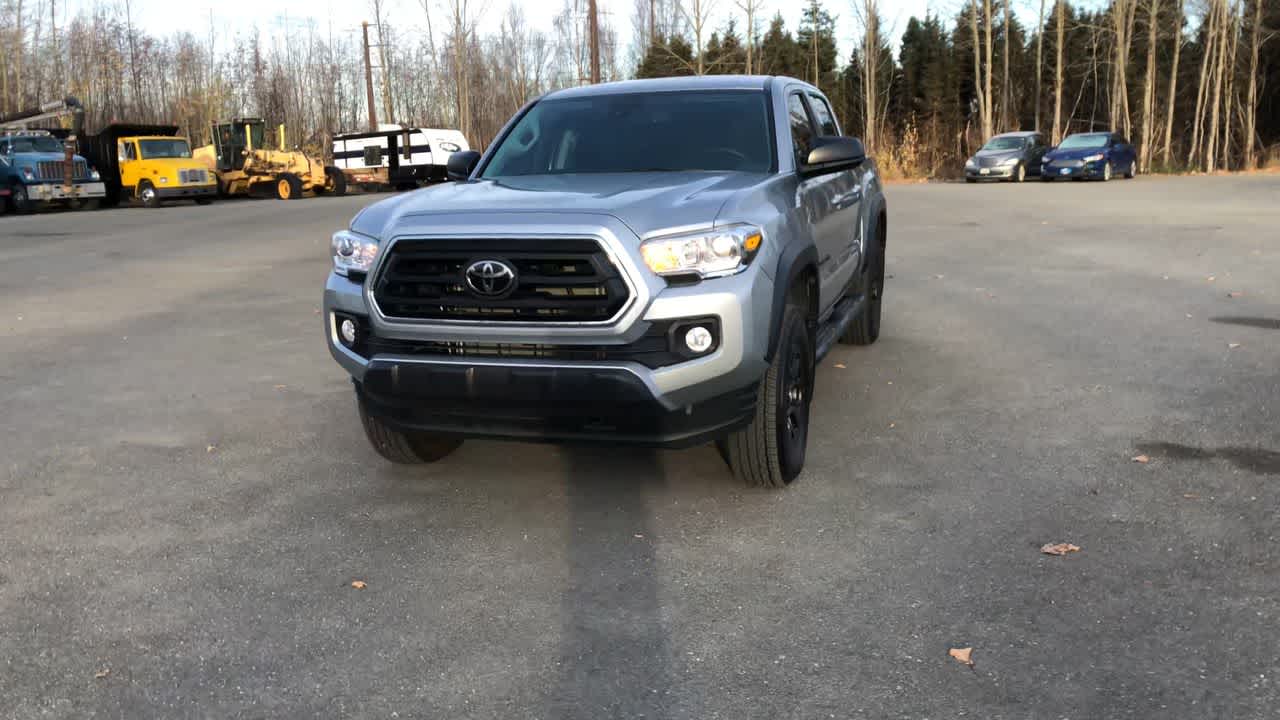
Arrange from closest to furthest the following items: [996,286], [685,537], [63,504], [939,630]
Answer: [939,630] → [685,537] → [63,504] → [996,286]

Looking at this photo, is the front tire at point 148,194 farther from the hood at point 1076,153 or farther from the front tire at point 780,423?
the front tire at point 780,423

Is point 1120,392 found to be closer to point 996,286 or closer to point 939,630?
point 939,630

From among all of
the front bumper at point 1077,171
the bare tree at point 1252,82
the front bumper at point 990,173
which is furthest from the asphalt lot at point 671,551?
the bare tree at point 1252,82

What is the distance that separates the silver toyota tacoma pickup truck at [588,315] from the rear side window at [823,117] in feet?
6.95

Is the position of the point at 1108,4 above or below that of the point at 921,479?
above

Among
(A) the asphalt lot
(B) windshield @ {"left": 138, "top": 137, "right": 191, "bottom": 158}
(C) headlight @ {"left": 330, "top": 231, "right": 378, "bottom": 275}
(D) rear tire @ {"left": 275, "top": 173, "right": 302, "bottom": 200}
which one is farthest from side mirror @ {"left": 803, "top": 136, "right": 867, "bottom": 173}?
(D) rear tire @ {"left": 275, "top": 173, "right": 302, "bottom": 200}

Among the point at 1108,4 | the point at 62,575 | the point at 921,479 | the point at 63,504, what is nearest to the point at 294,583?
the point at 62,575

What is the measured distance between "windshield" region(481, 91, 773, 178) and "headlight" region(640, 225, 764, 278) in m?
1.19

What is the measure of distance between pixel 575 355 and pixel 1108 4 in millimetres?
56020

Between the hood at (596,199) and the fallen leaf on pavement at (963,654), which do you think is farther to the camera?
the hood at (596,199)

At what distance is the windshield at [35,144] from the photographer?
1342 inches

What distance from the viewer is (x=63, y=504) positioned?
4992 millimetres

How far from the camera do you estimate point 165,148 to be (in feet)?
119

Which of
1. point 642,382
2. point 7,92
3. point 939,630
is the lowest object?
point 939,630
